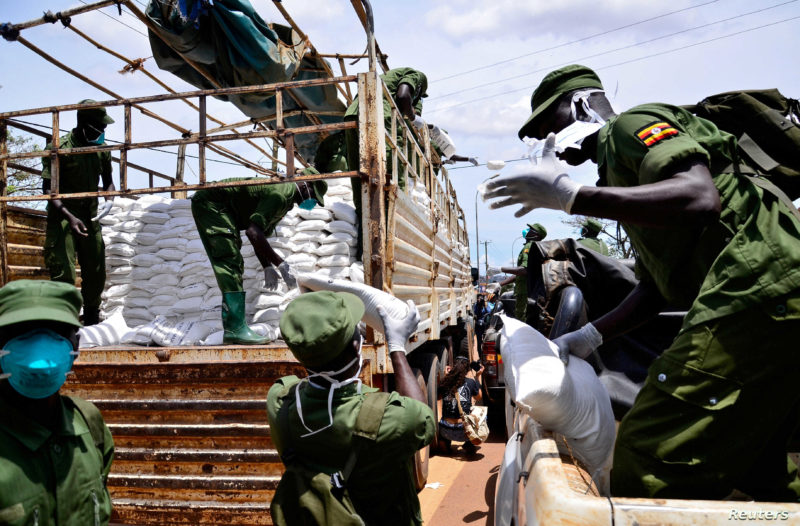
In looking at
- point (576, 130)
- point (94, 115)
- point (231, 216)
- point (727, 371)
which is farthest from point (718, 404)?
point (94, 115)

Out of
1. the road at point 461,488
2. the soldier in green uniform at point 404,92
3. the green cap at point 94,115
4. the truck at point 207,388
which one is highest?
the soldier in green uniform at point 404,92

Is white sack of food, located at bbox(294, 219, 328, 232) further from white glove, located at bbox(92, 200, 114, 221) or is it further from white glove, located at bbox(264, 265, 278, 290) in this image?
white glove, located at bbox(92, 200, 114, 221)

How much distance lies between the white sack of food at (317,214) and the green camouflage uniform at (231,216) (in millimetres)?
196

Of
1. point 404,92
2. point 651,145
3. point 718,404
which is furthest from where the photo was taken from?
point 404,92

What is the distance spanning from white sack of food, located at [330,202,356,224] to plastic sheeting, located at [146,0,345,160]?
43.7 inches

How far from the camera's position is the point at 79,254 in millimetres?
4031

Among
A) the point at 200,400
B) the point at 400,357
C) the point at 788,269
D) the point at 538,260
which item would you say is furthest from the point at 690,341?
the point at 200,400

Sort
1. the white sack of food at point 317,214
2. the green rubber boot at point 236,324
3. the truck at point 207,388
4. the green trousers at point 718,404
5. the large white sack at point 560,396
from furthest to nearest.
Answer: the white sack of food at point 317,214, the green rubber boot at point 236,324, the truck at point 207,388, the large white sack at point 560,396, the green trousers at point 718,404

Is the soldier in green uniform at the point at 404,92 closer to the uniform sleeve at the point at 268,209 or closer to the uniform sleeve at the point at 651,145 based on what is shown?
the uniform sleeve at the point at 268,209

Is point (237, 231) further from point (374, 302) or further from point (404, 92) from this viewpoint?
point (404, 92)

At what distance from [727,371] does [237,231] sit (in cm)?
306

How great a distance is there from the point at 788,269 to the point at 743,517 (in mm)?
555

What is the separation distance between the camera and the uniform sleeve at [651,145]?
4.11 feet

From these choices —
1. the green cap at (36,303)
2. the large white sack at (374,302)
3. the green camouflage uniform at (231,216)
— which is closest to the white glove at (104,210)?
the green camouflage uniform at (231,216)
